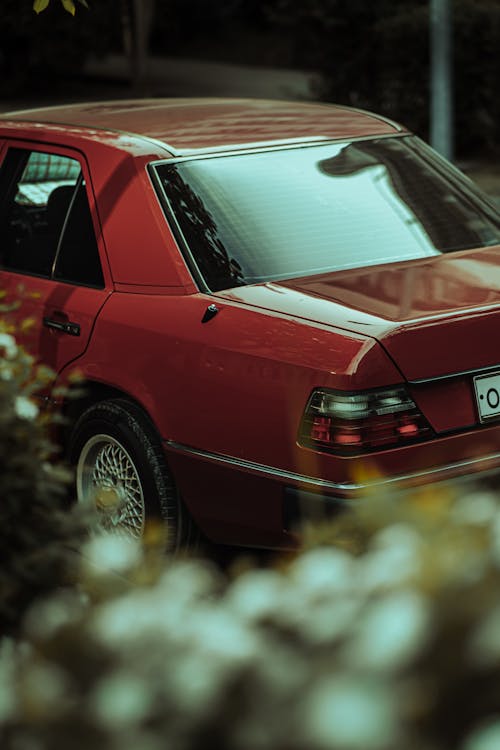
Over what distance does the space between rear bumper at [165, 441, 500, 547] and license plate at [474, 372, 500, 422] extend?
0.42ft

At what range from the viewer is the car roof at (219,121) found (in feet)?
16.4

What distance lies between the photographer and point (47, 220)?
17.4 ft

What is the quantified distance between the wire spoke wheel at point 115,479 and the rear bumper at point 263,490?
30 centimetres

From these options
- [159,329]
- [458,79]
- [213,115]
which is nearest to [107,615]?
[159,329]

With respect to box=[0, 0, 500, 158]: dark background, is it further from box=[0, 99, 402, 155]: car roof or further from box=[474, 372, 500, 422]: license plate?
box=[474, 372, 500, 422]: license plate

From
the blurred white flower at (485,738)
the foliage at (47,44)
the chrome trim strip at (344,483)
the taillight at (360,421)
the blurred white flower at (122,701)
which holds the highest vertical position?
the blurred white flower at (485,738)

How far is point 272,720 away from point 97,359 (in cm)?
322

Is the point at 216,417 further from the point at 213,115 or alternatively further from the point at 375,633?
the point at 375,633

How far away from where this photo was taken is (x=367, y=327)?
3.86 metres

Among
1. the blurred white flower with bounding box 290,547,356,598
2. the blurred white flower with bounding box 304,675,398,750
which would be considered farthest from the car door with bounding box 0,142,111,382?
the blurred white flower with bounding box 304,675,398,750

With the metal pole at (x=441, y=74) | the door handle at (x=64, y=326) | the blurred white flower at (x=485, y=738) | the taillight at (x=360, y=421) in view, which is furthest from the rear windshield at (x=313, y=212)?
the metal pole at (x=441, y=74)

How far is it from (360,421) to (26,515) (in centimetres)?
135

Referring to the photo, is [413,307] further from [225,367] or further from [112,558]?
[112,558]

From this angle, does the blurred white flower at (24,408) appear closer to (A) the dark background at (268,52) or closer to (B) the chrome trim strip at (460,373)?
(B) the chrome trim strip at (460,373)
